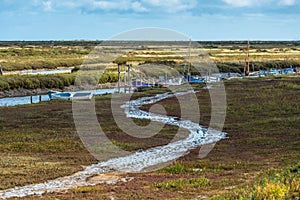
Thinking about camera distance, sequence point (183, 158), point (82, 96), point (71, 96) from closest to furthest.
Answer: point (183, 158) < point (82, 96) < point (71, 96)

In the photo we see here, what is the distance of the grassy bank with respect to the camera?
16.1 m

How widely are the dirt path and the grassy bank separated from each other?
65cm

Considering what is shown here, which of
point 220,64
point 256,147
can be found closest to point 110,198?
point 256,147

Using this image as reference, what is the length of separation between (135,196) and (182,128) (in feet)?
62.1

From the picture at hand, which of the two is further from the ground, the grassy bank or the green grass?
the green grass

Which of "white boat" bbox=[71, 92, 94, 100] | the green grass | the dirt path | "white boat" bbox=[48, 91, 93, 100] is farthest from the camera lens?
"white boat" bbox=[48, 91, 93, 100]

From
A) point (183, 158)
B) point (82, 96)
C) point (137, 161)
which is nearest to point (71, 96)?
point (82, 96)

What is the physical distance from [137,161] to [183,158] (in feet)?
7.21

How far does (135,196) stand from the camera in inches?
628

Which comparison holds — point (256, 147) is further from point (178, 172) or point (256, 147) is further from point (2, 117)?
point (2, 117)

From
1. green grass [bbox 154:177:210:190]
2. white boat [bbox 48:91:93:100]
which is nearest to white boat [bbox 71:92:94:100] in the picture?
white boat [bbox 48:91:93:100]

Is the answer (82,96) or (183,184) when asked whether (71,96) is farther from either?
(183,184)

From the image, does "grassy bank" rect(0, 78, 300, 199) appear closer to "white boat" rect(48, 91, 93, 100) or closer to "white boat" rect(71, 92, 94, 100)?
"white boat" rect(71, 92, 94, 100)

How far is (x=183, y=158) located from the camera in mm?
23984
